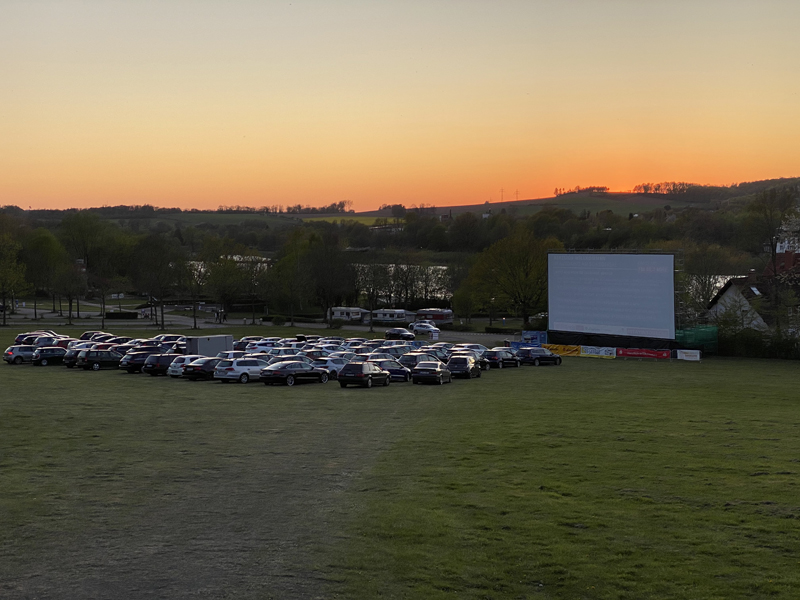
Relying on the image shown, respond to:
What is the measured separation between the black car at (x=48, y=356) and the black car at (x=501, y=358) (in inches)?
1098

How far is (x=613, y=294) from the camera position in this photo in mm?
64250

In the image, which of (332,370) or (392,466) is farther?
(332,370)

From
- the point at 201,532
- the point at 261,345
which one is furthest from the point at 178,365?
the point at 201,532

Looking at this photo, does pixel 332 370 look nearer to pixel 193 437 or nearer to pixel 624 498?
pixel 193 437

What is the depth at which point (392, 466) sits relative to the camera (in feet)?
65.6

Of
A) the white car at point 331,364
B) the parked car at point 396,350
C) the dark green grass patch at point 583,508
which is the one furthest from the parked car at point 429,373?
the dark green grass patch at point 583,508

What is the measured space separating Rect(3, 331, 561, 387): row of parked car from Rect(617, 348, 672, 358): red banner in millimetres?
8072

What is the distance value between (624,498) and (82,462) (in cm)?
1329

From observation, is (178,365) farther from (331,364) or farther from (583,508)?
(583,508)

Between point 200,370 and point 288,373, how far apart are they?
17.6 feet

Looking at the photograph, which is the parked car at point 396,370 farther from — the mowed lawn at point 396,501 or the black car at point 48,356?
the black car at point 48,356

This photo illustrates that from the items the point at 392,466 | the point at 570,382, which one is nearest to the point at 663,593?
the point at 392,466

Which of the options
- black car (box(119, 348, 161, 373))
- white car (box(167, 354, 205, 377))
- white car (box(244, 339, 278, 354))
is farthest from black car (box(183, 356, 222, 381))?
white car (box(244, 339, 278, 354))

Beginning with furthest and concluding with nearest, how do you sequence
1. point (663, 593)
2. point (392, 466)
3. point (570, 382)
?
point (570, 382) → point (392, 466) → point (663, 593)
